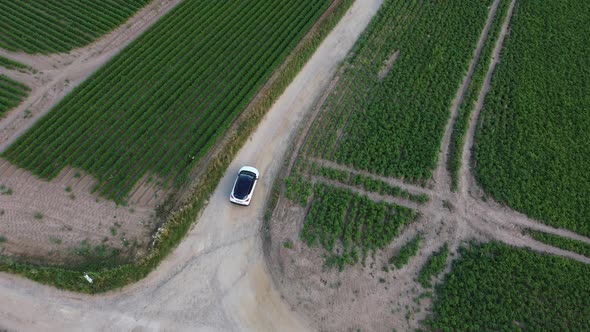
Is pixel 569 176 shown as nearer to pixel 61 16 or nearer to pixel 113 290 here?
pixel 113 290

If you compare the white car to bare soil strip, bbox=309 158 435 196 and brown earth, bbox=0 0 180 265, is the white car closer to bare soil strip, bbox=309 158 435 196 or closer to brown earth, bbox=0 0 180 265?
bare soil strip, bbox=309 158 435 196

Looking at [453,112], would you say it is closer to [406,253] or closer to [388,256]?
[406,253]

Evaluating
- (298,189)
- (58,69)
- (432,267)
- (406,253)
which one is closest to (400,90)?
(298,189)

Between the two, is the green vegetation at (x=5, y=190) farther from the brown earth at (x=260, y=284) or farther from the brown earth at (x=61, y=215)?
the brown earth at (x=260, y=284)

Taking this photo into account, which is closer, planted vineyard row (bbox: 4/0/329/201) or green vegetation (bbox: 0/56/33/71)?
planted vineyard row (bbox: 4/0/329/201)

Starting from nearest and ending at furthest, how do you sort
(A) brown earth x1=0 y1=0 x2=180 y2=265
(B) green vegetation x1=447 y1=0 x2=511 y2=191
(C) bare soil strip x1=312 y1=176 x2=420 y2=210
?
(A) brown earth x1=0 y1=0 x2=180 y2=265 < (C) bare soil strip x1=312 y1=176 x2=420 y2=210 < (B) green vegetation x1=447 y1=0 x2=511 y2=191

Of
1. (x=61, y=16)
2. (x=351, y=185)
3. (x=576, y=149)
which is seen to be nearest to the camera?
(x=351, y=185)

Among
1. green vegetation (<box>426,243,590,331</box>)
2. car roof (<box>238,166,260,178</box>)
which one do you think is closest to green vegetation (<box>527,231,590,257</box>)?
green vegetation (<box>426,243,590,331</box>)

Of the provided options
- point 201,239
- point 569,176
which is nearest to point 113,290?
point 201,239
